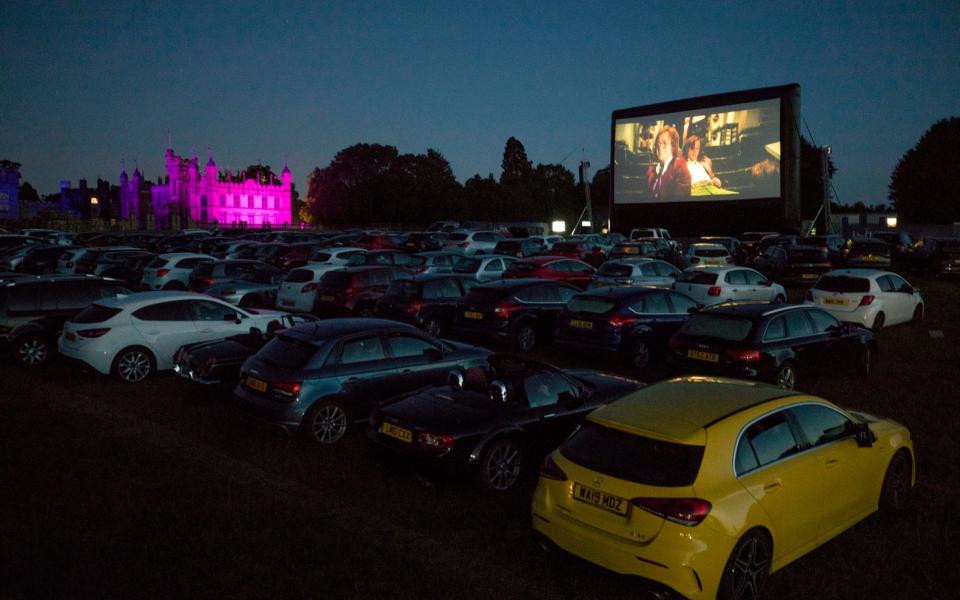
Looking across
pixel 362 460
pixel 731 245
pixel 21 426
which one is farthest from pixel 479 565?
pixel 731 245

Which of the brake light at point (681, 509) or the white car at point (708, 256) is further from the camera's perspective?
the white car at point (708, 256)

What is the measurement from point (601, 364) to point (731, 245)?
21916 millimetres

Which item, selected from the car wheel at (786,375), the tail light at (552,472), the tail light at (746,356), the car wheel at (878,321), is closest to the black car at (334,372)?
the tail light at (552,472)

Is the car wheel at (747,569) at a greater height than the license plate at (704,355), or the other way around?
the license plate at (704,355)

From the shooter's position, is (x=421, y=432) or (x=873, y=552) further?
(x=421, y=432)

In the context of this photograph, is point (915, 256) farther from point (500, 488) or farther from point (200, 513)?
point (200, 513)

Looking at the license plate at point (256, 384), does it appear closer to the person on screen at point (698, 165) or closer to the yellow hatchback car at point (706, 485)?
the yellow hatchback car at point (706, 485)

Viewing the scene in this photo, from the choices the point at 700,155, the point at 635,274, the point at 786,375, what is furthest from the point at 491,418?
A: the point at 700,155

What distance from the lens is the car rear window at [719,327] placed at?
1009 centimetres

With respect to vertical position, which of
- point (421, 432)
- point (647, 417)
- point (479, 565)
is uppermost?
point (647, 417)

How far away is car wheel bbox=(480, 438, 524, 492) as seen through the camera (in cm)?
664

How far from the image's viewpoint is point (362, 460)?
25.6 feet

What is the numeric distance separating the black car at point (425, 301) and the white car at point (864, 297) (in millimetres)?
7911

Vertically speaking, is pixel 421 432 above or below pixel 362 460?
above
